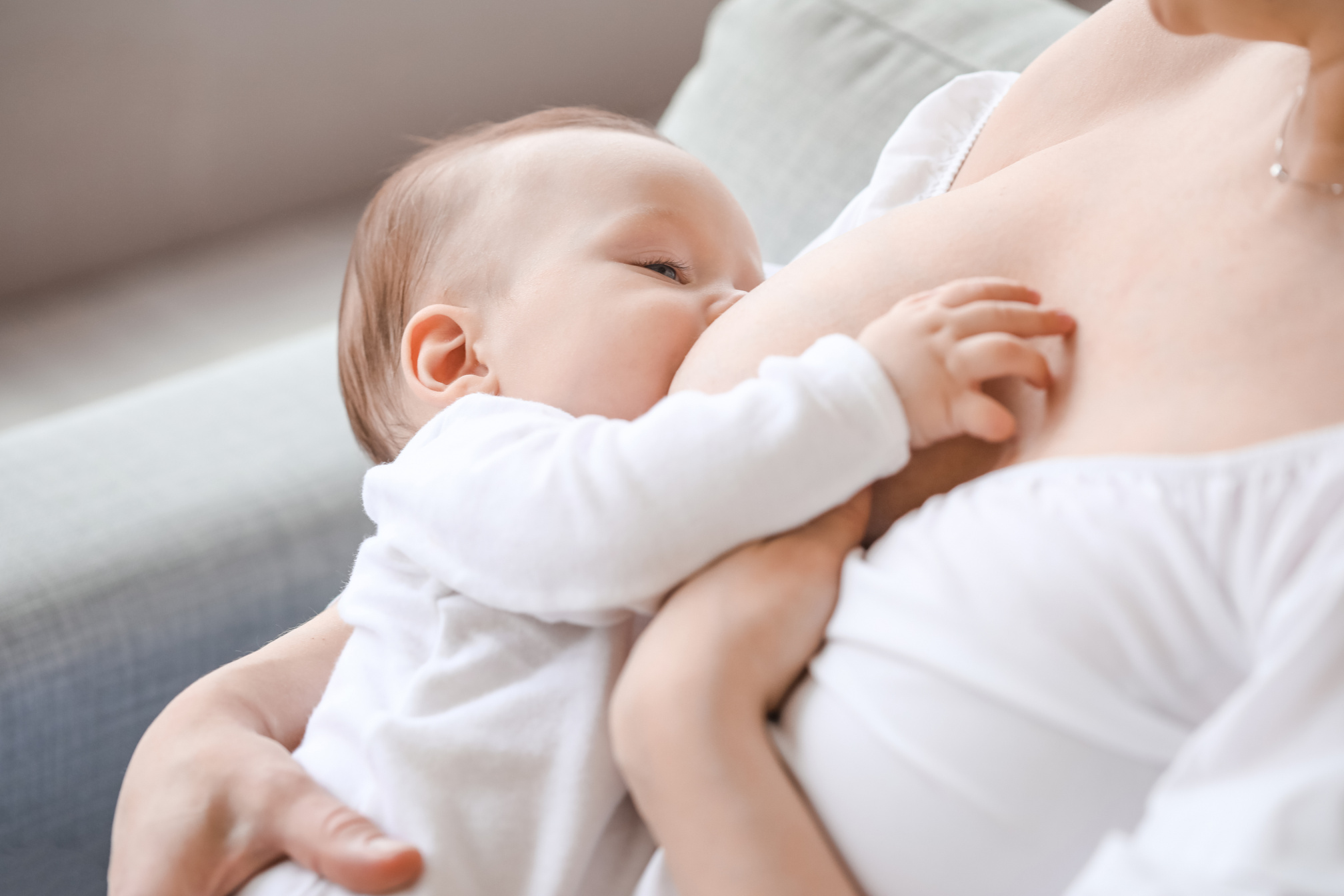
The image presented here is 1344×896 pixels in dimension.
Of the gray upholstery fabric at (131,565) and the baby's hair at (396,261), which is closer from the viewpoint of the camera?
the baby's hair at (396,261)

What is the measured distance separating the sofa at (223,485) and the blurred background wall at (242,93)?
935 millimetres

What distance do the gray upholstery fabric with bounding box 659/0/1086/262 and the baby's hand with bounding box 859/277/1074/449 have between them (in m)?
0.73

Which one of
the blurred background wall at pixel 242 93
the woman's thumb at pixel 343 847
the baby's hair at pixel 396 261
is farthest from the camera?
the blurred background wall at pixel 242 93

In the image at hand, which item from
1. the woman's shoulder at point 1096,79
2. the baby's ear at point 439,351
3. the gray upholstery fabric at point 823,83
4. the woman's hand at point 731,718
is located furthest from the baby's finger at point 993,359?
the gray upholstery fabric at point 823,83

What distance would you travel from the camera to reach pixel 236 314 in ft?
6.89

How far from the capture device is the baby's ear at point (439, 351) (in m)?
0.91

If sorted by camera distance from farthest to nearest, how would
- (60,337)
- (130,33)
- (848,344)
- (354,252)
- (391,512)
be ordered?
(130,33) → (60,337) → (354,252) → (391,512) → (848,344)

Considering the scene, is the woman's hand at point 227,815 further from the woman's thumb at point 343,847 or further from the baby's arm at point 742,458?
Answer: the baby's arm at point 742,458

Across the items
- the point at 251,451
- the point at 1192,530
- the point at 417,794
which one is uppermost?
the point at 1192,530

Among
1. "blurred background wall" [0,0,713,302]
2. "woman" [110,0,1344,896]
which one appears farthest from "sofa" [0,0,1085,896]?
"blurred background wall" [0,0,713,302]

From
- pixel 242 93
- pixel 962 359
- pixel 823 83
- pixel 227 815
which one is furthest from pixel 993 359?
pixel 242 93

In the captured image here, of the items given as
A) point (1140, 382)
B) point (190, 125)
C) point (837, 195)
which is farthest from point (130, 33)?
point (1140, 382)

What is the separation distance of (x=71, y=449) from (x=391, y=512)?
0.74 meters

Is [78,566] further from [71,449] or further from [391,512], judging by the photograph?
[391,512]
